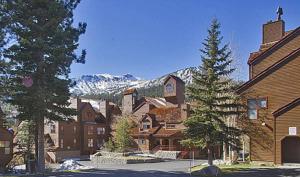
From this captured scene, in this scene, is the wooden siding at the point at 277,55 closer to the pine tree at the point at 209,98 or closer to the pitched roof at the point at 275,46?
the pitched roof at the point at 275,46

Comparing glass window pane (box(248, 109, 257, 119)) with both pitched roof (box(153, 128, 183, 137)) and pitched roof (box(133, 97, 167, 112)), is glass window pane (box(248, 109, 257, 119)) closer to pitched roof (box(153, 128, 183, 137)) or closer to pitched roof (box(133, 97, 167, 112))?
pitched roof (box(153, 128, 183, 137))

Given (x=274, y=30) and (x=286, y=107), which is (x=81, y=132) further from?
(x=286, y=107)

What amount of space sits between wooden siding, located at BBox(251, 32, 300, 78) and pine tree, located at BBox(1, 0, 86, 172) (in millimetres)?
18242

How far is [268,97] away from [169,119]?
32.6 m

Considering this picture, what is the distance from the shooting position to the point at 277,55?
1554 inches

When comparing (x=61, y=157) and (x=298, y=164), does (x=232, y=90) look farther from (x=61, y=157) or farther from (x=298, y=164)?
(x=61, y=157)

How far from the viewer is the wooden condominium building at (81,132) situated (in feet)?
229

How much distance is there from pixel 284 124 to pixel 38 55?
20.3 m

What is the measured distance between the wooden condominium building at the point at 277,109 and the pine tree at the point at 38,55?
51.8 ft

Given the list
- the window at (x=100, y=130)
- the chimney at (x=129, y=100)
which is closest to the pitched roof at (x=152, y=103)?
the chimney at (x=129, y=100)

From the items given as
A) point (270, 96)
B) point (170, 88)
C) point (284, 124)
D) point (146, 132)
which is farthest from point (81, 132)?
point (284, 124)

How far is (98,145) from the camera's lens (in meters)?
76.6

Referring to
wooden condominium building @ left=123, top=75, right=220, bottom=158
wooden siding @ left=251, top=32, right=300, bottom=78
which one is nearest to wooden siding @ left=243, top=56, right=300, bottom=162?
wooden siding @ left=251, top=32, right=300, bottom=78

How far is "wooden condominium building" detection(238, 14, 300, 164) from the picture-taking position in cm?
3406
